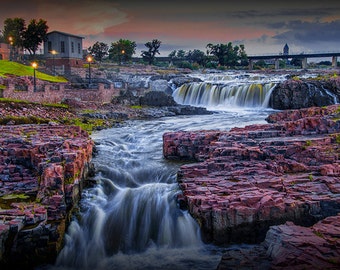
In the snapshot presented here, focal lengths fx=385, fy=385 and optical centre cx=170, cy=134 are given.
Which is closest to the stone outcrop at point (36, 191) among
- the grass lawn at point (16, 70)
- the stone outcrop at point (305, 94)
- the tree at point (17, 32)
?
the grass lawn at point (16, 70)

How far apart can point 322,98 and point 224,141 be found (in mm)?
27675

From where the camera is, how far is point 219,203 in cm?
1446

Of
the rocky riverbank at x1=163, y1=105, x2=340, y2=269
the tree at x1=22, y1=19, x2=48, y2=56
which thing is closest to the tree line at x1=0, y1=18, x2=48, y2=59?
the tree at x1=22, y1=19, x2=48, y2=56

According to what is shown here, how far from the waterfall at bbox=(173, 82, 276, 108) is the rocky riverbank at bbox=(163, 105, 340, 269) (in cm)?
2615

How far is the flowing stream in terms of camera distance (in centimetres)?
1375

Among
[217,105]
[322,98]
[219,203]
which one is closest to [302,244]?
[219,203]

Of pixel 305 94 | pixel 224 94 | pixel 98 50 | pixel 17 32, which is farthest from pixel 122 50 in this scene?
pixel 305 94

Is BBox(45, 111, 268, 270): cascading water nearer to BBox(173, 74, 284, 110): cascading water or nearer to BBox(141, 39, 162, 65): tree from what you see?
BBox(173, 74, 284, 110): cascading water

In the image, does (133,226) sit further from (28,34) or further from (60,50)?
(28,34)

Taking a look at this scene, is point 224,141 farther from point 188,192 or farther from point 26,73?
point 26,73

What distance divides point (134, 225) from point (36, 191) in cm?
434

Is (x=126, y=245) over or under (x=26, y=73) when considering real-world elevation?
under

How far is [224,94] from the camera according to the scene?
50.8 m

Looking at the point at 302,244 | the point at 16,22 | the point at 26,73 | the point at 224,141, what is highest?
the point at 16,22
